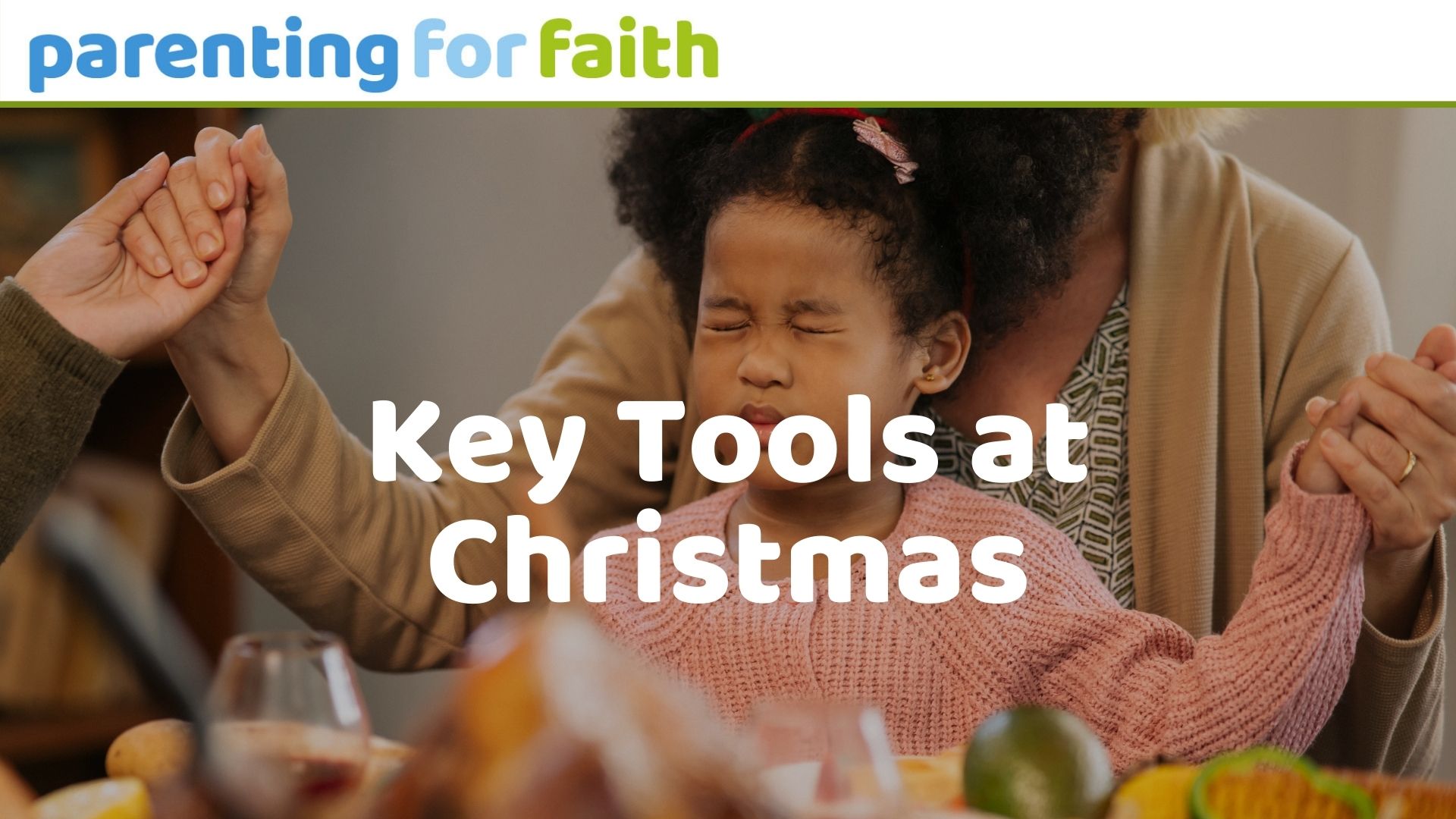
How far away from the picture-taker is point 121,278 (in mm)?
1121

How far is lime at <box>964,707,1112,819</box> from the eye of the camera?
0.69 meters

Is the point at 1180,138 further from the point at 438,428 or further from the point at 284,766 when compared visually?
the point at 438,428

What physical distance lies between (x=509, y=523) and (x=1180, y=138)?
77 cm

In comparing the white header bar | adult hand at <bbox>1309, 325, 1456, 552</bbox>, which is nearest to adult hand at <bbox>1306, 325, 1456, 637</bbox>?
adult hand at <bbox>1309, 325, 1456, 552</bbox>

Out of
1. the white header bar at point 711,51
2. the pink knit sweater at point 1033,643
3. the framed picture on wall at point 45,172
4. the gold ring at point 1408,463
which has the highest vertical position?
the white header bar at point 711,51

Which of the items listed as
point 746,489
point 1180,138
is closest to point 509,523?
point 746,489

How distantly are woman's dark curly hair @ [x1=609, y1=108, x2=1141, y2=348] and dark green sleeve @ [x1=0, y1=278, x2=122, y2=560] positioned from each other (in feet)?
1.82

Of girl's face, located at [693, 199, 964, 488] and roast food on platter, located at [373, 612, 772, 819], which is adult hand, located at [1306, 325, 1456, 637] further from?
roast food on platter, located at [373, 612, 772, 819]

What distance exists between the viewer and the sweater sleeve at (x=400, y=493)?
3.97 ft

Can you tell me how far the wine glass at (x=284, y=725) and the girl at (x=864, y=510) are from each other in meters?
0.52

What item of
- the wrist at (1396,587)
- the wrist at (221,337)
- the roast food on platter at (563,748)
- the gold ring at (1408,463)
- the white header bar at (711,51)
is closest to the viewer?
the roast food on platter at (563,748)

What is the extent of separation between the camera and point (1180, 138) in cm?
139

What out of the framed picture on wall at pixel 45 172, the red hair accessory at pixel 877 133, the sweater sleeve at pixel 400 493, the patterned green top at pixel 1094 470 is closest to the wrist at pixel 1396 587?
the patterned green top at pixel 1094 470

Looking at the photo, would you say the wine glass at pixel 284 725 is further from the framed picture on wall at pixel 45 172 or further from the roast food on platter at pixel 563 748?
the framed picture on wall at pixel 45 172
